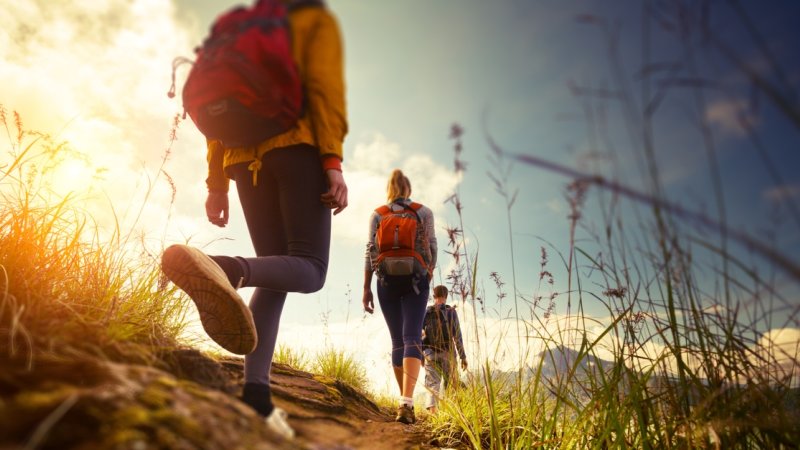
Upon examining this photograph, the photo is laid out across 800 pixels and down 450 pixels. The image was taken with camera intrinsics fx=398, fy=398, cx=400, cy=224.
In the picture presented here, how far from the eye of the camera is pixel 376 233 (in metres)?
3.73

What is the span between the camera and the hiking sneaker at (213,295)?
131 centimetres

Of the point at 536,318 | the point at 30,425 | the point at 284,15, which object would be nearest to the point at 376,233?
the point at 536,318

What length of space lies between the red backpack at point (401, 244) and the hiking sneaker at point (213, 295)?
204cm

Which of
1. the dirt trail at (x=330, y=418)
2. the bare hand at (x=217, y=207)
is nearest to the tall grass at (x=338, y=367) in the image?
the dirt trail at (x=330, y=418)

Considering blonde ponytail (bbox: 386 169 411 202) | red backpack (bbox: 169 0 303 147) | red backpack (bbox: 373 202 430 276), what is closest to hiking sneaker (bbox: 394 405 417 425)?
red backpack (bbox: 373 202 430 276)

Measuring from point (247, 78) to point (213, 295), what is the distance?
78 cm

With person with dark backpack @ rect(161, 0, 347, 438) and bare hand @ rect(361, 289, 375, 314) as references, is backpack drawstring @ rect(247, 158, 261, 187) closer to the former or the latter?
person with dark backpack @ rect(161, 0, 347, 438)

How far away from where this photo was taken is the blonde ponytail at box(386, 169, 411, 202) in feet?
12.9

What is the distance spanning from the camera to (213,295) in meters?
1.34

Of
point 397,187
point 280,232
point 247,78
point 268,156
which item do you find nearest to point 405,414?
point 280,232

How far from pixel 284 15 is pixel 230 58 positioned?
0.28 meters

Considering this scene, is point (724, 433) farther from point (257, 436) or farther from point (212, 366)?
point (212, 366)

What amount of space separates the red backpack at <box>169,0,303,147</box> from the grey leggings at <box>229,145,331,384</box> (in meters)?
0.15

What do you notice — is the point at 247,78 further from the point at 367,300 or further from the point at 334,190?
the point at 367,300
